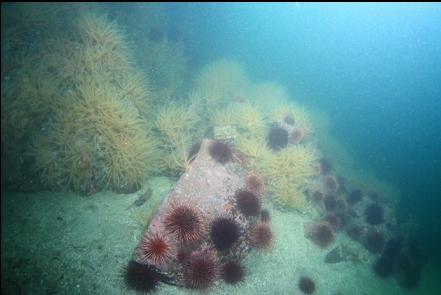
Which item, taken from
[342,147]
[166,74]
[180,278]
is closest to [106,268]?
[180,278]

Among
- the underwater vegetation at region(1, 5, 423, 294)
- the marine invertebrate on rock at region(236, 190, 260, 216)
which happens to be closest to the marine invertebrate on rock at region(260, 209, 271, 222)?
the underwater vegetation at region(1, 5, 423, 294)

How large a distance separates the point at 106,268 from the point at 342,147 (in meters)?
17.9

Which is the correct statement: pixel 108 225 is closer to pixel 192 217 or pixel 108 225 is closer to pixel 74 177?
pixel 74 177

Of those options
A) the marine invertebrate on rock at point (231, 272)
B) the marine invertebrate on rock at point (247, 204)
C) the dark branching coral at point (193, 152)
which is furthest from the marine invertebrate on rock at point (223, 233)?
the dark branching coral at point (193, 152)

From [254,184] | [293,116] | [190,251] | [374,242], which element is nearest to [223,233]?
[190,251]

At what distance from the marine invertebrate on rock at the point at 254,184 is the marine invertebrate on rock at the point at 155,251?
2.51 m

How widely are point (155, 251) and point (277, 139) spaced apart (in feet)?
18.2

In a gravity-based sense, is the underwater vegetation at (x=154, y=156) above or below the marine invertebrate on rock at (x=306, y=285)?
above

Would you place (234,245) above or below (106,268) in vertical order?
above

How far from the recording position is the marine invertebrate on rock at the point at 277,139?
8789mm

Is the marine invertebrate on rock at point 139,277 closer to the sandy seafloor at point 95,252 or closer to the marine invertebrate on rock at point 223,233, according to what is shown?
the sandy seafloor at point 95,252

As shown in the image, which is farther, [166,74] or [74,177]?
[166,74]

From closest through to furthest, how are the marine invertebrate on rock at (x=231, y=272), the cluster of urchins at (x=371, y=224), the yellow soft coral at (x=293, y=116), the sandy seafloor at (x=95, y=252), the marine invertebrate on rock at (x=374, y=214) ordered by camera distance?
the sandy seafloor at (x=95, y=252) → the marine invertebrate on rock at (x=231, y=272) → the cluster of urchins at (x=371, y=224) → the marine invertebrate on rock at (x=374, y=214) → the yellow soft coral at (x=293, y=116)

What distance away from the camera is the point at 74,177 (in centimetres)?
603
